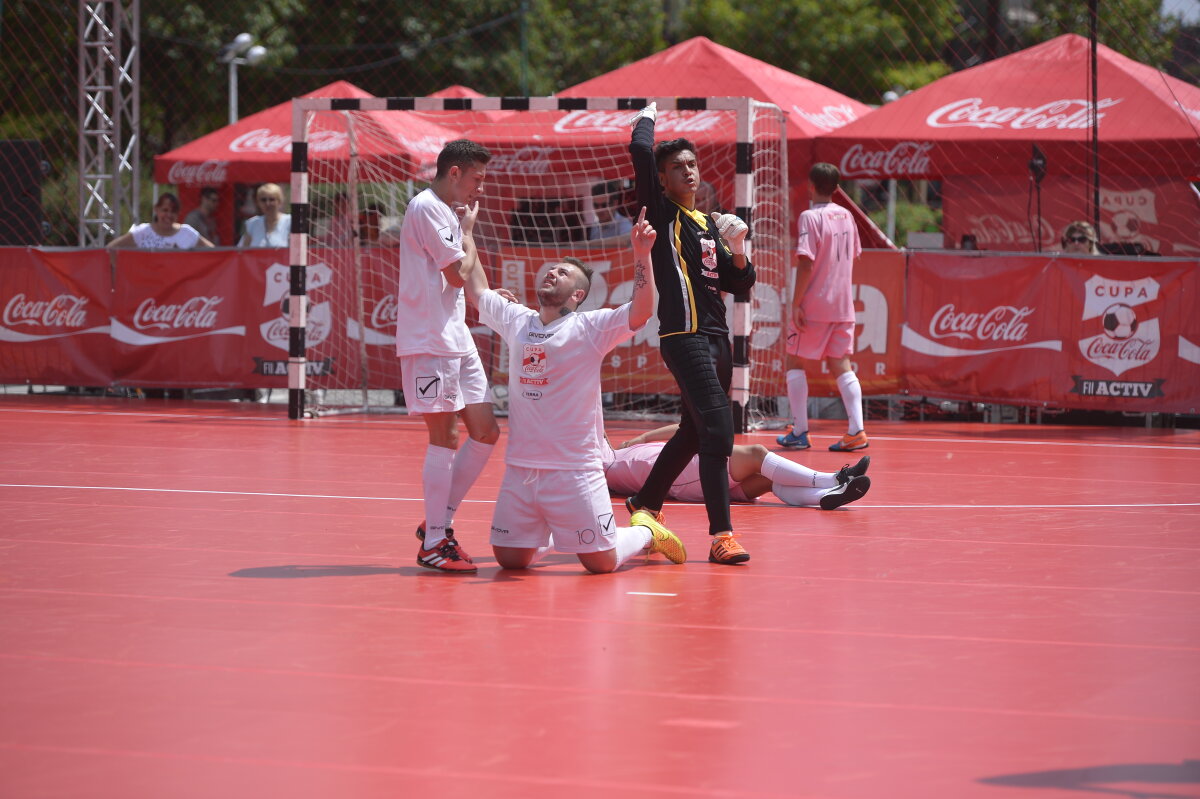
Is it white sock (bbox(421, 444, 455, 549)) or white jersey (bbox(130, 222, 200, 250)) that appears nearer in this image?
white sock (bbox(421, 444, 455, 549))

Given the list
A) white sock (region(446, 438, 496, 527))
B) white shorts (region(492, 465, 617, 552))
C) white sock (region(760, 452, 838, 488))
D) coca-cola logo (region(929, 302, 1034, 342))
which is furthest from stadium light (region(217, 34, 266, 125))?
white shorts (region(492, 465, 617, 552))

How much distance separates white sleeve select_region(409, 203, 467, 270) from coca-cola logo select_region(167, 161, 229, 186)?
14080mm

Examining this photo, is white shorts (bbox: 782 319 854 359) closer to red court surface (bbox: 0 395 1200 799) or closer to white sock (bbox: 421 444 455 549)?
red court surface (bbox: 0 395 1200 799)

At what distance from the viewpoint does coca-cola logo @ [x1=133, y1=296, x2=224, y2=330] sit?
51.2ft

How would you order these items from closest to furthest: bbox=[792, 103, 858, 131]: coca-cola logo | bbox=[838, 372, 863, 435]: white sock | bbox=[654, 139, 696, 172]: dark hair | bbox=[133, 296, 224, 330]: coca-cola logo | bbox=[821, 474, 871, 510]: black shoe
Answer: bbox=[654, 139, 696, 172]: dark hair
bbox=[821, 474, 871, 510]: black shoe
bbox=[838, 372, 863, 435]: white sock
bbox=[133, 296, 224, 330]: coca-cola logo
bbox=[792, 103, 858, 131]: coca-cola logo

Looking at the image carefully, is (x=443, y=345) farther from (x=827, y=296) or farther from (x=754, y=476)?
(x=827, y=296)

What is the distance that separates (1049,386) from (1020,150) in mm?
3277

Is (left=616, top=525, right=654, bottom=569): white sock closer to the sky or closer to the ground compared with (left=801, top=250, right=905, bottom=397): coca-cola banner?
closer to the ground

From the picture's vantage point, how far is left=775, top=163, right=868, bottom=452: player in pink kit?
11211mm

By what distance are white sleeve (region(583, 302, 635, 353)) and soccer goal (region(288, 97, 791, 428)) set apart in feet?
20.9

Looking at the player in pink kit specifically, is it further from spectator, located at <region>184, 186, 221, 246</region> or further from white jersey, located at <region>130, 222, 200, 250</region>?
spectator, located at <region>184, 186, 221, 246</region>

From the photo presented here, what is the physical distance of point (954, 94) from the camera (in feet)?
54.6

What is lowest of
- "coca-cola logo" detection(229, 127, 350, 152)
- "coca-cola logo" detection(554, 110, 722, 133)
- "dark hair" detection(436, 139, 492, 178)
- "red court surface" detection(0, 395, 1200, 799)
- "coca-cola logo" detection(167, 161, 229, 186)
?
"red court surface" detection(0, 395, 1200, 799)

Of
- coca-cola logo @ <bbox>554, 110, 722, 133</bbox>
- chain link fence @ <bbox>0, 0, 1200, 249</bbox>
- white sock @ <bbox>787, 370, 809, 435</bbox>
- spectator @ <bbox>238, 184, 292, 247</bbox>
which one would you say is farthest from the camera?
coca-cola logo @ <bbox>554, 110, 722, 133</bbox>
